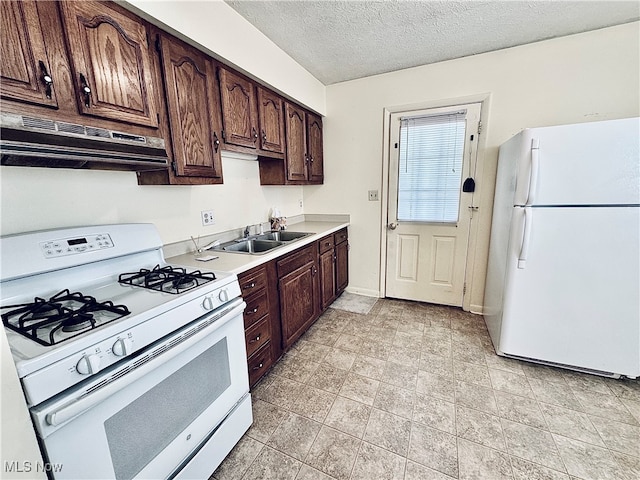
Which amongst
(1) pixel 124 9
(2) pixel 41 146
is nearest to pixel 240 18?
(1) pixel 124 9

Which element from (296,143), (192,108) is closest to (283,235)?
(296,143)

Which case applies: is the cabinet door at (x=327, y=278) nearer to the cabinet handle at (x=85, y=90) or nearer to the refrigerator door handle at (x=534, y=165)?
the refrigerator door handle at (x=534, y=165)

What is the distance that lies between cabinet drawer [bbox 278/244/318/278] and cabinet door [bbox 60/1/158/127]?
1.12m

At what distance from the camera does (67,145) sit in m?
0.99

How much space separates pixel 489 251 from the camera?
2.55 metres

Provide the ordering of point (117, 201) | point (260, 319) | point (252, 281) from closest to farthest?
point (117, 201) → point (252, 281) → point (260, 319)

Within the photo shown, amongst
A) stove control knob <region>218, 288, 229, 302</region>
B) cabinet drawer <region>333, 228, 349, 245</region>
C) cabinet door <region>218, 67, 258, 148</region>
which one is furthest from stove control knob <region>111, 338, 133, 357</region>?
cabinet drawer <region>333, 228, 349, 245</region>

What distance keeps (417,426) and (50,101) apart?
224cm

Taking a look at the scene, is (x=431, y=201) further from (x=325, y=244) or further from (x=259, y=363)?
(x=259, y=363)

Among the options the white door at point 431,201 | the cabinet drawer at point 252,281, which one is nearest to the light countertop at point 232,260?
the cabinet drawer at point 252,281

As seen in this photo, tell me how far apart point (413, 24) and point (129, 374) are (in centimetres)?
258

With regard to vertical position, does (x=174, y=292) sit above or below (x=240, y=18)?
below

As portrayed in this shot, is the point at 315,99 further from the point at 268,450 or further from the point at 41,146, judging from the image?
the point at 268,450

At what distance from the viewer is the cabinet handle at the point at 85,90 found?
1.06m
